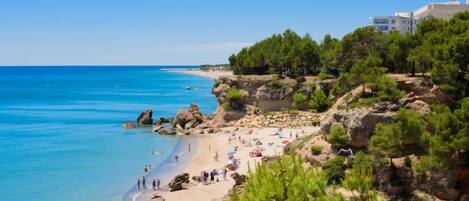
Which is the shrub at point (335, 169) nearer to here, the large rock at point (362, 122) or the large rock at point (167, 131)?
the large rock at point (362, 122)

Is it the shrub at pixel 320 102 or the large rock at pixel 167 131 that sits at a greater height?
the shrub at pixel 320 102

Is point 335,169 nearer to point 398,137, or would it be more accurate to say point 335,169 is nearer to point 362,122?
point 362,122

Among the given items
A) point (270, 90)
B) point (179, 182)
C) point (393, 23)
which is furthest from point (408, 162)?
point (393, 23)

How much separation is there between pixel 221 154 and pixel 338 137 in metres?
18.9

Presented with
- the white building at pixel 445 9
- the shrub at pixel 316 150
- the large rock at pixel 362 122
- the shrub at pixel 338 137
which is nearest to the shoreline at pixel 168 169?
the shrub at pixel 316 150

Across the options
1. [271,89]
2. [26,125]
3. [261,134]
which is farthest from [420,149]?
[26,125]

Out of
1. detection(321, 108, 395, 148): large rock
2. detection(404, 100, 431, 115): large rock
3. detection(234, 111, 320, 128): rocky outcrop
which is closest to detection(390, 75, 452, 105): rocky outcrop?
detection(404, 100, 431, 115): large rock

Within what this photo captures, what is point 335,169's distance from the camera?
35.7 m

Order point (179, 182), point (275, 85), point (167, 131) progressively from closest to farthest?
point (179, 182) < point (167, 131) < point (275, 85)

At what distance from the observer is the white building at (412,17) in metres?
122

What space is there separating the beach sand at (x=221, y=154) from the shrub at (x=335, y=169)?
288 inches

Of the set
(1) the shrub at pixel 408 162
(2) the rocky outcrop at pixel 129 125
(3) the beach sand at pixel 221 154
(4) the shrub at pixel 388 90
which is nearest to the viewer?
(1) the shrub at pixel 408 162

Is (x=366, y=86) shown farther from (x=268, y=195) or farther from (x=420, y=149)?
(x=268, y=195)

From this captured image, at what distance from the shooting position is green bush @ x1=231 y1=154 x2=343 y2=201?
802 inches
